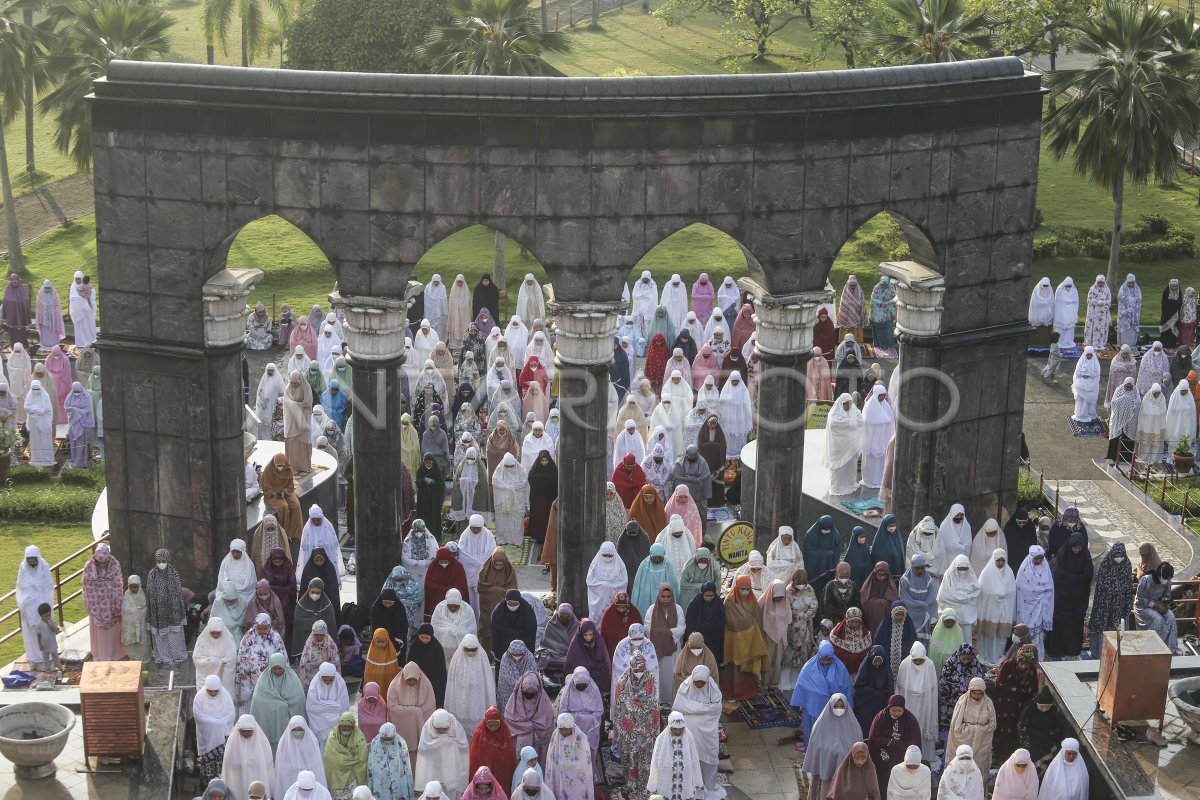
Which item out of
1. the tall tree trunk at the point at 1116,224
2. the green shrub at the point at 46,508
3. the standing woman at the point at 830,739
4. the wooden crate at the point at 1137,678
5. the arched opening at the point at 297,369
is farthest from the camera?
the tall tree trunk at the point at 1116,224

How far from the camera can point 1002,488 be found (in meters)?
21.3

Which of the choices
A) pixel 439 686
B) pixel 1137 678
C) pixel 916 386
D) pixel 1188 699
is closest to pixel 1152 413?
pixel 916 386

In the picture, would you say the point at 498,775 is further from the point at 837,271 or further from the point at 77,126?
the point at 837,271

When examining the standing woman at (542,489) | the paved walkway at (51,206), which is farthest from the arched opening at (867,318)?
the paved walkway at (51,206)

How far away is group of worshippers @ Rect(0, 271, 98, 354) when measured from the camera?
3030 cm

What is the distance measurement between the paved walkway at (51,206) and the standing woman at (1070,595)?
80.6 feet

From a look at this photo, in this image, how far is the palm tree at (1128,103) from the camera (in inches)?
1202

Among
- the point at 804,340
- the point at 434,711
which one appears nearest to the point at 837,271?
the point at 804,340

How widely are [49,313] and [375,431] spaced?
12.5 meters

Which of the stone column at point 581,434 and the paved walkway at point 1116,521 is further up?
the stone column at point 581,434

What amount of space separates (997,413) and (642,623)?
509 centimetres

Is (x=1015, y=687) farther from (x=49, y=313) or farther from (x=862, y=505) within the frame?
(x=49, y=313)

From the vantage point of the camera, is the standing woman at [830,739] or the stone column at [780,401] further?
the stone column at [780,401]

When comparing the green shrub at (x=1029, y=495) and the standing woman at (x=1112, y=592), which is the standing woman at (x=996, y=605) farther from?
the green shrub at (x=1029, y=495)
